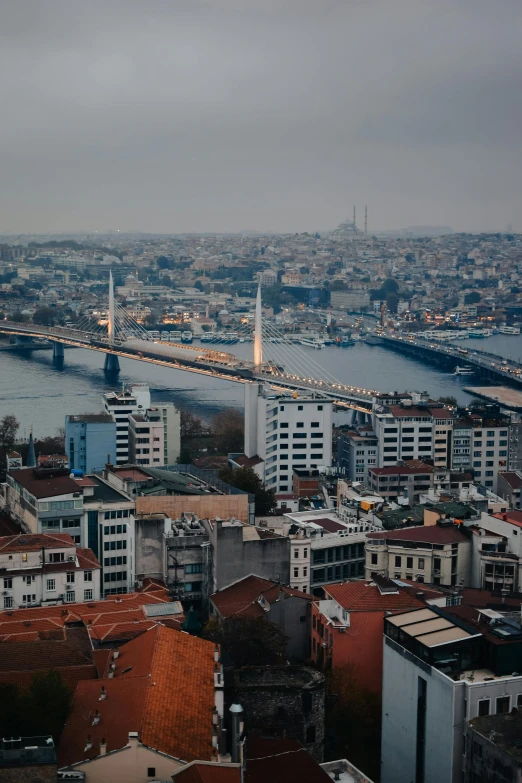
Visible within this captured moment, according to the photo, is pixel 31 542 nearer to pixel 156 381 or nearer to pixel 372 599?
pixel 372 599

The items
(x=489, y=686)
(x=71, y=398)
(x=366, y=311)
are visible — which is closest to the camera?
(x=489, y=686)

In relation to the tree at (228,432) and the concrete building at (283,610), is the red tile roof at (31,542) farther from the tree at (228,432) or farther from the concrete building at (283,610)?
the tree at (228,432)

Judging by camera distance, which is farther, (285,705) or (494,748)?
(285,705)

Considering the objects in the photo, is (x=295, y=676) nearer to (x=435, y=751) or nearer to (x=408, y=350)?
(x=435, y=751)

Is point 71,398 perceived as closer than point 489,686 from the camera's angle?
No

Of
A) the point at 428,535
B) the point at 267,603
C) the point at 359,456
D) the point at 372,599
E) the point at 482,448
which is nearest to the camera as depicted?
the point at 372,599

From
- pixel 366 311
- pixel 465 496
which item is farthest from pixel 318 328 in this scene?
pixel 465 496

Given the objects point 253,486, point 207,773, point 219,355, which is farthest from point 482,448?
point 219,355

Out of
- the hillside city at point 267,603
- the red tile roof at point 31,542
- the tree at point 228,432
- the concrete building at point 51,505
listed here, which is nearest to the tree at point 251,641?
the hillside city at point 267,603
